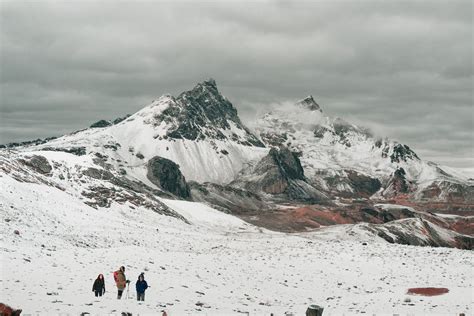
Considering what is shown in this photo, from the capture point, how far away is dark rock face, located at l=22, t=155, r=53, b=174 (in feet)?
458

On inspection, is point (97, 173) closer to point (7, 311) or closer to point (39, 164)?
point (39, 164)

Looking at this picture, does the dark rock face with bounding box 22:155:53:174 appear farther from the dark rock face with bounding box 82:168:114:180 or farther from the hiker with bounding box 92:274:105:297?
the hiker with bounding box 92:274:105:297

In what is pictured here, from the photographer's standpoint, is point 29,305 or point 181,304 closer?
point 29,305

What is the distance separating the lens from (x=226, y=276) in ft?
136

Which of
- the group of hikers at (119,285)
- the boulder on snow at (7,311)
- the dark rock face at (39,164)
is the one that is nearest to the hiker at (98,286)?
the group of hikers at (119,285)

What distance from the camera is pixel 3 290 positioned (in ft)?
93.9

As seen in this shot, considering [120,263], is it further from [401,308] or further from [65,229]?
[65,229]

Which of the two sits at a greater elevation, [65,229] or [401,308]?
[65,229]

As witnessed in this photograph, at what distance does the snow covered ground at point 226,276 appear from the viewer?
97.2 ft

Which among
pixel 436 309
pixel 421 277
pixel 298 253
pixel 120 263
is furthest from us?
pixel 298 253

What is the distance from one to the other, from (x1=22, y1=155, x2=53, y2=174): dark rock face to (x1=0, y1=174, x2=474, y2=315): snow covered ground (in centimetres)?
7864

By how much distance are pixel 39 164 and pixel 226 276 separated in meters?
115

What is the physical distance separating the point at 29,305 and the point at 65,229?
40.9m

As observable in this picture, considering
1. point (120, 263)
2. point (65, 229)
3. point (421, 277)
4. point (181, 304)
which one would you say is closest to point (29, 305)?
point (181, 304)
